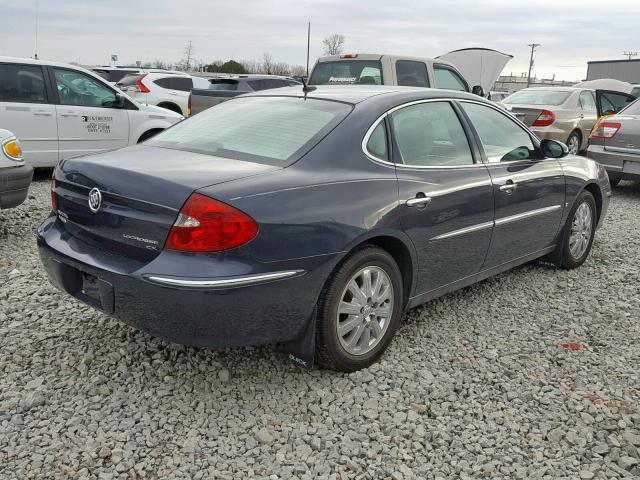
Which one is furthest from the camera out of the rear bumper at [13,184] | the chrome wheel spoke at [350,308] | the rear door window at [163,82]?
the rear door window at [163,82]

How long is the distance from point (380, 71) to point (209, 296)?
6.81 m

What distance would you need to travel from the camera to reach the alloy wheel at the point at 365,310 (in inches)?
120

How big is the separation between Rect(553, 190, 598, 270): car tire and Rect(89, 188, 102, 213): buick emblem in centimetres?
355

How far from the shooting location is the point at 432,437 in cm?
269

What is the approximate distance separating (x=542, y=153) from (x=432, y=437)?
2590mm

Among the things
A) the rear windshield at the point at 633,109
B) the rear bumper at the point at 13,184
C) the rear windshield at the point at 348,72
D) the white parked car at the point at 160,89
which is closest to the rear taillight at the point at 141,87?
the white parked car at the point at 160,89

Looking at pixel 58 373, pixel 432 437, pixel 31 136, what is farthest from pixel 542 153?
pixel 31 136

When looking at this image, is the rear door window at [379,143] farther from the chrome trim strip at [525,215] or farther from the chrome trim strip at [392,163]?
the chrome trim strip at [525,215]

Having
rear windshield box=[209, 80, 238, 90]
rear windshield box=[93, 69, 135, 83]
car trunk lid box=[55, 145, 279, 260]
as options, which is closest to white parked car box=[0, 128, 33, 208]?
car trunk lid box=[55, 145, 279, 260]

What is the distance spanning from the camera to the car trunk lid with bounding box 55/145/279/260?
2643 millimetres

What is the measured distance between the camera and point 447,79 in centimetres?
Result: 969

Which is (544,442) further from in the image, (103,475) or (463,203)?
(103,475)

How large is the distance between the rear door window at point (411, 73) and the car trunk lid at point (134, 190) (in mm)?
6221

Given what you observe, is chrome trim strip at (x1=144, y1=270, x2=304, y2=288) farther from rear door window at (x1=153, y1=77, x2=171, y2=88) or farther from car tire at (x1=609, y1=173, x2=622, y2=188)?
rear door window at (x1=153, y1=77, x2=171, y2=88)
